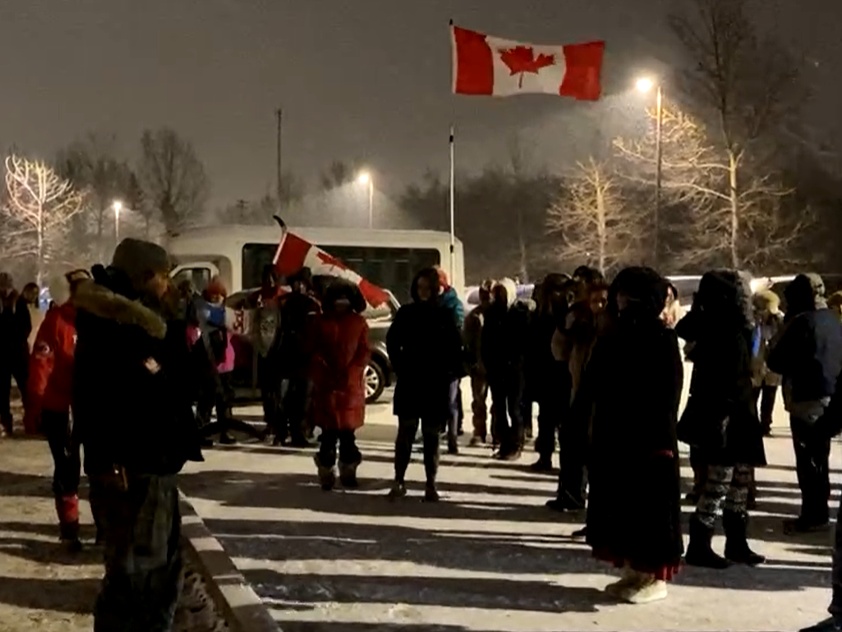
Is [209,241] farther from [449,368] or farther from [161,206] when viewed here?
[161,206]

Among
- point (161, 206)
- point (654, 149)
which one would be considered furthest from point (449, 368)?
point (161, 206)

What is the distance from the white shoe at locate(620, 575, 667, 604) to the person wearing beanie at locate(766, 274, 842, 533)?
194 cm

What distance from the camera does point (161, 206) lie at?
6850 centimetres

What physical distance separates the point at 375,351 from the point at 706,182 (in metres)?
16.0

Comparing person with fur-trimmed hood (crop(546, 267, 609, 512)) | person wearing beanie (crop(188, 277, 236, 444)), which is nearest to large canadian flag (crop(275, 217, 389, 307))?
person wearing beanie (crop(188, 277, 236, 444))

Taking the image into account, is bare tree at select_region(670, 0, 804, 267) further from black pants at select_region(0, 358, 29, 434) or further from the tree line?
black pants at select_region(0, 358, 29, 434)

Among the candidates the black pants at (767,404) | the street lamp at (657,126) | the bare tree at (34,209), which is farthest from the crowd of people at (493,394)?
the bare tree at (34,209)

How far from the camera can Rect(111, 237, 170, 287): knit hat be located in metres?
5.00

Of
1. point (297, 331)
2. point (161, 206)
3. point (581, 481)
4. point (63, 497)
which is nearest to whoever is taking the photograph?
point (63, 497)

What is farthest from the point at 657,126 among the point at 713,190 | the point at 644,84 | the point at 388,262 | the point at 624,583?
the point at 624,583

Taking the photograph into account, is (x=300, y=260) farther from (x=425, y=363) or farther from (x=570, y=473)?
(x=570, y=473)

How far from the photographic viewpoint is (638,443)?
5871mm

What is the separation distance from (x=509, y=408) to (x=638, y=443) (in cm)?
531

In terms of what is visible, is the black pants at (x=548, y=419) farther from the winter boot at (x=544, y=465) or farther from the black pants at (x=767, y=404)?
the black pants at (x=767, y=404)
